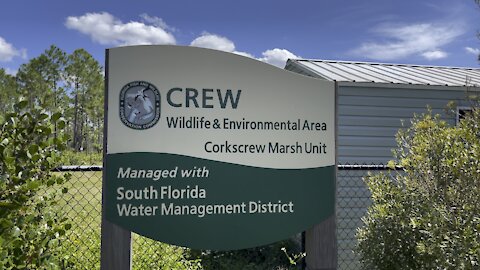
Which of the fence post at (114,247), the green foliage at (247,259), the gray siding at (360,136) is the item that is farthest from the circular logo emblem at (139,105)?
the gray siding at (360,136)

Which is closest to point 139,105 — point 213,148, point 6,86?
point 213,148

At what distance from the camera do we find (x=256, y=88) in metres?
3.22

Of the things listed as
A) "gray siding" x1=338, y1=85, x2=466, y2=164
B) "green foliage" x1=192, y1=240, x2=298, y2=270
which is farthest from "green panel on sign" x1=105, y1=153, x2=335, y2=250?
"gray siding" x1=338, y1=85, x2=466, y2=164

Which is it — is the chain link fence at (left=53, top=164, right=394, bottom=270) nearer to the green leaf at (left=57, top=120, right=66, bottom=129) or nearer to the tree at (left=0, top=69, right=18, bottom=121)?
the green leaf at (left=57, top=120, right=66, bottom=129)

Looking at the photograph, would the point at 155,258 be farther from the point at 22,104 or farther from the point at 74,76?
the point at 74,76

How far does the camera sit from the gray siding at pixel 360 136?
22.0 feet

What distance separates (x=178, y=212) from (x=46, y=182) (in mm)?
1104

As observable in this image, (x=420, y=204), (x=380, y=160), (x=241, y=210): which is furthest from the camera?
(x=380, y=160)

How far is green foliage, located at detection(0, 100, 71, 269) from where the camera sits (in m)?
1.86

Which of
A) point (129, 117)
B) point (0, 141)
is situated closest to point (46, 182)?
point (0, 141)

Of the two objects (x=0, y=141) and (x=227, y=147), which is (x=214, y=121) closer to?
(x=227, y=147)

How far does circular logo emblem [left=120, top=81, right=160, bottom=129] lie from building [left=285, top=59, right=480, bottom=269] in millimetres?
3996

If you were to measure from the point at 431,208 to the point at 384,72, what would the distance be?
198 inches

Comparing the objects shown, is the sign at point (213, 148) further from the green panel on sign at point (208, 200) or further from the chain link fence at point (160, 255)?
the chain link fence at point (160, 255)
